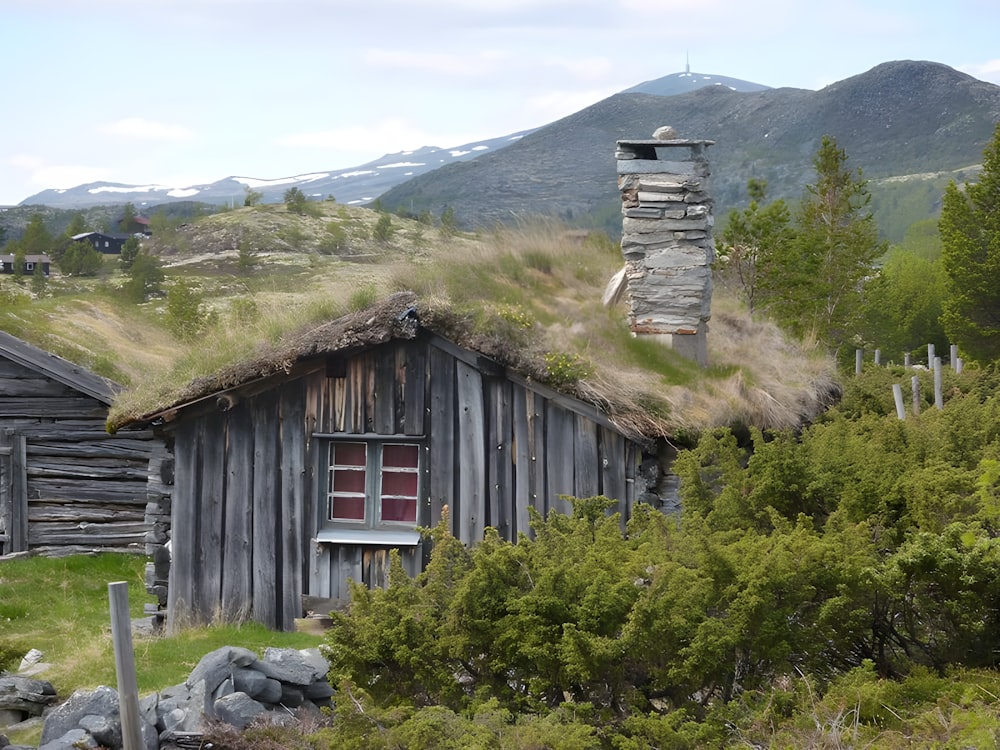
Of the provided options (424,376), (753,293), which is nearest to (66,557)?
(424,376)

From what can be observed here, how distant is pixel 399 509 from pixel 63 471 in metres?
7.35

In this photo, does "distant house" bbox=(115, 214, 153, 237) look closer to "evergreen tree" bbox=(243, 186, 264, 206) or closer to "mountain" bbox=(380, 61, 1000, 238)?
"evergreen tree" bbox=(243, 186, 264, 206)

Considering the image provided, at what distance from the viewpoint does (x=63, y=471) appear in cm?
1532

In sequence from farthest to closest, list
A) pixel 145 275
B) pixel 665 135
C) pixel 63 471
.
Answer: pixel 145 275, pixel 63 471, pixel 665 135

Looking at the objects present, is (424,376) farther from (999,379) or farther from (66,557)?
(999,379)

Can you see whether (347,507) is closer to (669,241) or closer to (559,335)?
(559,335)

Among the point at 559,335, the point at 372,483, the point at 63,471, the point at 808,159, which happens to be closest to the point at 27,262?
the point at 63,471

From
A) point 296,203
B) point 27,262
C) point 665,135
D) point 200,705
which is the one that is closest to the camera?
point 200,705

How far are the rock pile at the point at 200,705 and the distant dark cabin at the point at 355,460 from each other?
2705mm

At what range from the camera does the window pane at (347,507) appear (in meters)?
10.5

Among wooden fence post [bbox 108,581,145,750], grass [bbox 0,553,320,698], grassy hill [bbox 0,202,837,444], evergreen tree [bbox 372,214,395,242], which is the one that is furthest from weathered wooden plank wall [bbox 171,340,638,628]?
evergreen tree [bbox 372,214,395,242]

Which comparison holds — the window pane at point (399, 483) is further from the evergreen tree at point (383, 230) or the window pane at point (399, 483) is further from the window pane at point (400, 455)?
the evergreen tree at point (383, 230)

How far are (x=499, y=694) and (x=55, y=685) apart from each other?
4.98 meters

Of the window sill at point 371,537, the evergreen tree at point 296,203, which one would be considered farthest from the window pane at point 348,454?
the evergreen tree at point 296,203
